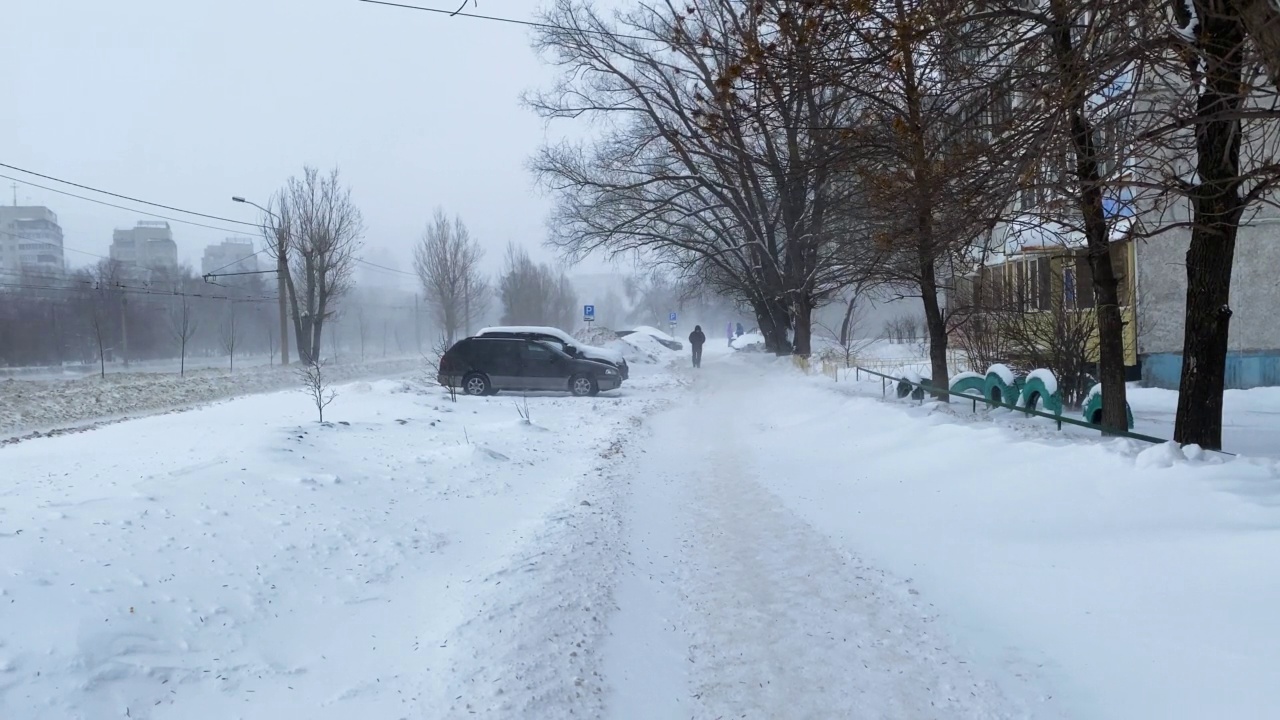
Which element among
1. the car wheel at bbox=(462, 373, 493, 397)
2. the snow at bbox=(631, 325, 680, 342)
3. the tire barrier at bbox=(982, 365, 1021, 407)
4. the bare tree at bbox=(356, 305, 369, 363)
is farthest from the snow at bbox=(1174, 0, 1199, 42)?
the bare tree at bbox=(356, 305, 369, 363)

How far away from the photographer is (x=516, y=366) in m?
21.4

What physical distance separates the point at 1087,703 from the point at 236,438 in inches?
337

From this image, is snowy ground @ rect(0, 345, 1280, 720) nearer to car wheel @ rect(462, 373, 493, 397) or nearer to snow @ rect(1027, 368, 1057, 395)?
snow @ rect(1027, 368, 1057, 395)

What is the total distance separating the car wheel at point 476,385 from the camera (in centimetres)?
2141

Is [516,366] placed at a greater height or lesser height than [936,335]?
lesser

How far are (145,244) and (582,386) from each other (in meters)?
88.4

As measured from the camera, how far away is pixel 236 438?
30.6ft

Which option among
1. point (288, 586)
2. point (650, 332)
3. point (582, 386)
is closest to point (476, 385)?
point (582, 386)

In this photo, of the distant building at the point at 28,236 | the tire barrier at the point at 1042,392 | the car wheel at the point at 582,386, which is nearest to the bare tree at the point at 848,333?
the tire barrier at the point at 1042,392

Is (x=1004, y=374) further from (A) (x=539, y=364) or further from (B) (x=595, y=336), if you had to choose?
(B) (x=595, y=336)

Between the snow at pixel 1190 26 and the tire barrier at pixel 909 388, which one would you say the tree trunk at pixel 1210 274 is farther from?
the tire barrier at pixel 909 388

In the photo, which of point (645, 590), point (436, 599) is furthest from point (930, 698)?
point (436, 599)

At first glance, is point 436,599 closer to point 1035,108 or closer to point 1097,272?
point 1035,108

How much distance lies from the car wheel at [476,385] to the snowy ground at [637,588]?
39.2 feet
